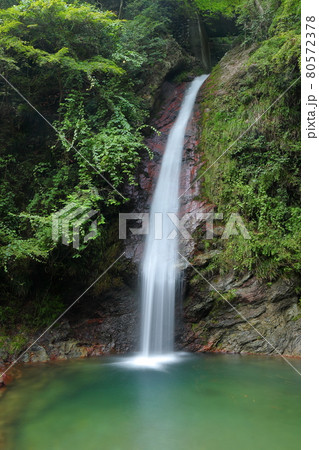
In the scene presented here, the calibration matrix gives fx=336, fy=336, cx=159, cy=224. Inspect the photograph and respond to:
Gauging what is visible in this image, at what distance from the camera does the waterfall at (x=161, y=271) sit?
717cm

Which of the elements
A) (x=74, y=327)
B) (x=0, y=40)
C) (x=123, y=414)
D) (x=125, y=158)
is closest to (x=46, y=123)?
(x=0, y=40)

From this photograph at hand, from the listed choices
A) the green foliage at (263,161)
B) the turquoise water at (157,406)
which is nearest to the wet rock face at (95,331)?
the turquoise water at (157,406)

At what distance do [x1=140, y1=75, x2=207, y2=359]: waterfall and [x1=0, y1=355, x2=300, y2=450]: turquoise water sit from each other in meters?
0.87

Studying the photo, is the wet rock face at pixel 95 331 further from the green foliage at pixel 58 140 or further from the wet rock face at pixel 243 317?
the wet rock face at pixel 243 317

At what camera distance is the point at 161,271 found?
7543mm

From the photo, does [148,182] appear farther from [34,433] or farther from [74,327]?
[34,433]

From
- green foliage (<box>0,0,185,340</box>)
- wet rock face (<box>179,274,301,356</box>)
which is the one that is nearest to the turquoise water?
wet rock face (<box>179,274,301,356</box>)

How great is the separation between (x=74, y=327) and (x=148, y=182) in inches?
164

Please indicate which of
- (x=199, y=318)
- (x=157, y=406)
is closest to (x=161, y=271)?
(x=199, y=318)

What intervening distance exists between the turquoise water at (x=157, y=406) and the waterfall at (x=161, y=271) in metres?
0.87

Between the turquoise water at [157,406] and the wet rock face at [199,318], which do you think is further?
the wet rock face at [199,318]

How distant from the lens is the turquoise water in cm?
390

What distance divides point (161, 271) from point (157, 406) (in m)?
3.15

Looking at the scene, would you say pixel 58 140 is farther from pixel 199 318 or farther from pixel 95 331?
pixel 199 318
